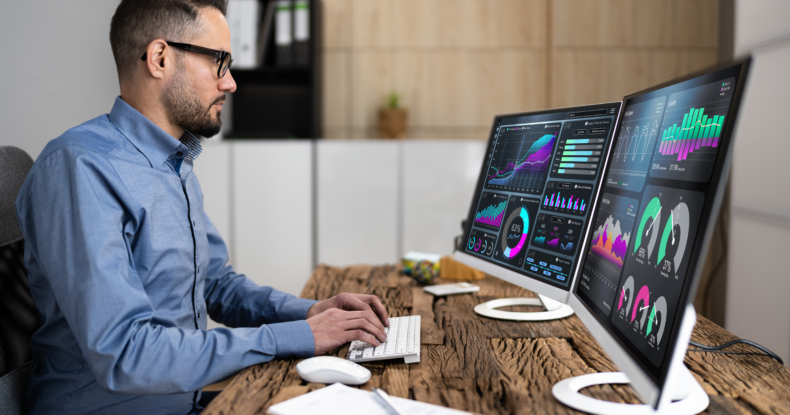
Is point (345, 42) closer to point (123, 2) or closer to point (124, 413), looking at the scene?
point (123, 2)

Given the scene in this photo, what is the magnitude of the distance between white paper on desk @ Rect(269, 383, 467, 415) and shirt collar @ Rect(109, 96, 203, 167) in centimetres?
59

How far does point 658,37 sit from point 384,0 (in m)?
1.63

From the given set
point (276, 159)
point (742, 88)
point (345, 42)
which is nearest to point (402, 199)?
point (276, 159)

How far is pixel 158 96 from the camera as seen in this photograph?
43.2 inches

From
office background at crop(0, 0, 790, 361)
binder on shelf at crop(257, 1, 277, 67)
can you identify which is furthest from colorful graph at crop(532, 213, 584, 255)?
binder on shelf at crop(257, 1, 277, 67)

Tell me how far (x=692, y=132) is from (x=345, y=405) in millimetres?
574

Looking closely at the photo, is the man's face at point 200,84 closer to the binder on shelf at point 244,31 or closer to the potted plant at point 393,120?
the binder on shelf at point 244,31

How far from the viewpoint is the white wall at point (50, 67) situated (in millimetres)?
1274

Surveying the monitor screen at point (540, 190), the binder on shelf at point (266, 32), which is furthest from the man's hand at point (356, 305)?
the binder on shelf at point (266, 32)

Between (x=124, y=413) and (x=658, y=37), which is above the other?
(x=658, y=37)

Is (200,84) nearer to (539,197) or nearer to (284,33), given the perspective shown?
(539,197)

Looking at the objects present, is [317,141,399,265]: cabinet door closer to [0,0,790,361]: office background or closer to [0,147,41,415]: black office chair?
[0,0,790,361]: office background

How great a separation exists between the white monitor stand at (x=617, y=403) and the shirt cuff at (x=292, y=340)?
42cm

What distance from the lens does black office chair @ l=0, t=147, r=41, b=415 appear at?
0.94 metres
